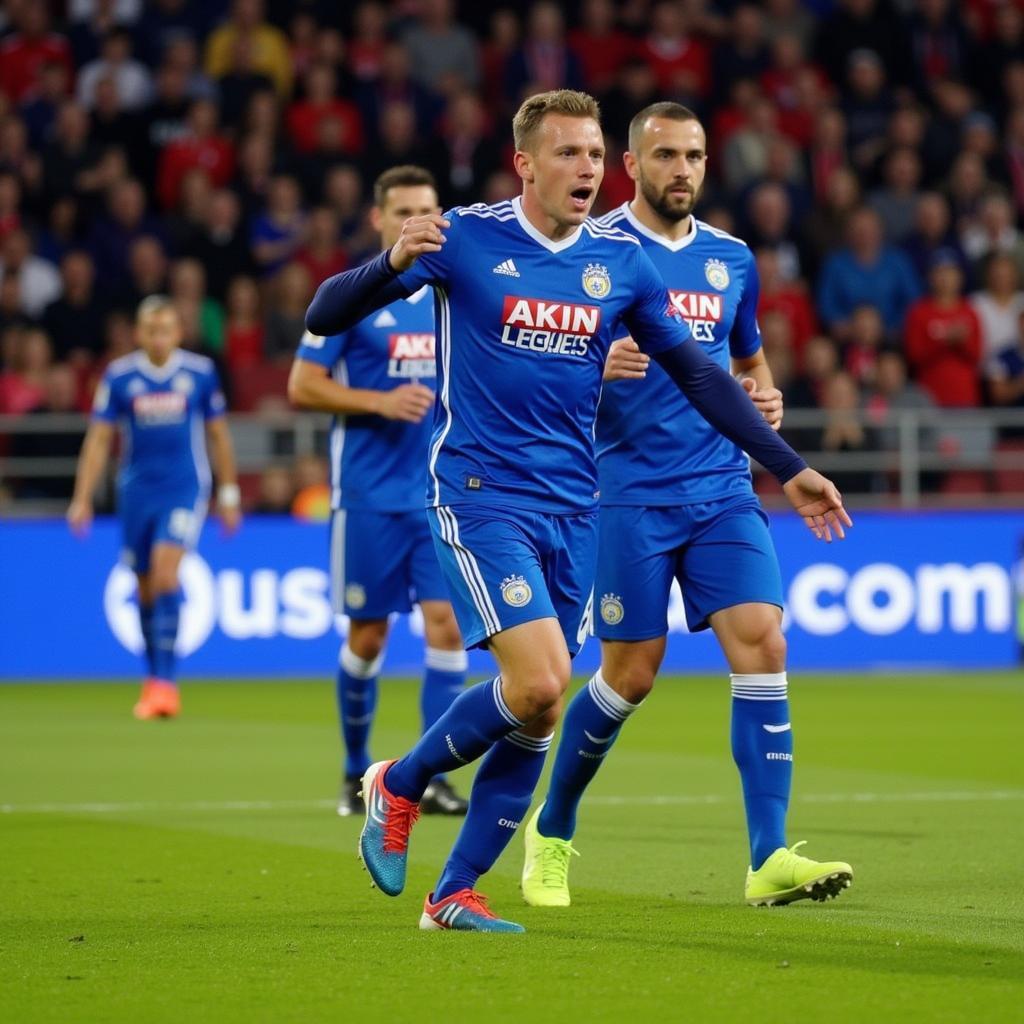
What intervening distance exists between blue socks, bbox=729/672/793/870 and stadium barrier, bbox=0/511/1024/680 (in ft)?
31.0

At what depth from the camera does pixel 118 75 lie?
19.9 m

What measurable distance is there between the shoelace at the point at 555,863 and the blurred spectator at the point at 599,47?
14997mm

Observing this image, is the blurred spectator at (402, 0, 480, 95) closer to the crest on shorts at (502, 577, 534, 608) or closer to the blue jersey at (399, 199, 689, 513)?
the blue jersey at (399, 199, 689, 513)

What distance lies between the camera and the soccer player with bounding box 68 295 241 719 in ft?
47.1

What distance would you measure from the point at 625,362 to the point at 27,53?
48.0ft

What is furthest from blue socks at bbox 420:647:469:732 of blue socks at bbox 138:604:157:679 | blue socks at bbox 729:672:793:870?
blue socks at bbox 138:604:157:679

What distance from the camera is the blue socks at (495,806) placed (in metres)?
6.27

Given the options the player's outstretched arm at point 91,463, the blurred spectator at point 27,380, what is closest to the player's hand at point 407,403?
the player's outstretched arm at point 91,463

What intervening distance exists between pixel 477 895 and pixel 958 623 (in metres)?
12.0

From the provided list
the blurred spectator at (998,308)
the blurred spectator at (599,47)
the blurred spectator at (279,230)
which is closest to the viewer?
the blurred spectator at (279,230)

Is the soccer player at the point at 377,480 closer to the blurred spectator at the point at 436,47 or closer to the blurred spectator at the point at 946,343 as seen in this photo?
the blurred spectator at the point at 946,343

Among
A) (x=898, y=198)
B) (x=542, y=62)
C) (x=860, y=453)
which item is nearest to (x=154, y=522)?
(x=860, y=453)

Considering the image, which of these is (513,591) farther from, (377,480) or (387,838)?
(377,480)

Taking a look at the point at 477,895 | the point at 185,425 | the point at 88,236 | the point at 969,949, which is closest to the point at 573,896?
the point at 477,895
